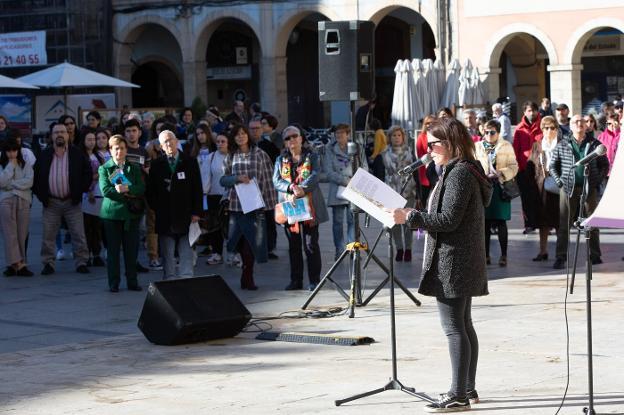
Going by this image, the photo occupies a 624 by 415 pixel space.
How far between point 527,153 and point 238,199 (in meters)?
4.95

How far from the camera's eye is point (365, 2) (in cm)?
3778

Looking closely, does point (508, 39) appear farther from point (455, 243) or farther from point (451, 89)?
point (455, 243)

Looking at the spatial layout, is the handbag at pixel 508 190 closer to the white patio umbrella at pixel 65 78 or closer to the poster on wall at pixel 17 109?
the white patio umbrella at pixel 65 78

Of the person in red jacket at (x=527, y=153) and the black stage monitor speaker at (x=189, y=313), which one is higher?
the person in red jacket at (x=527, y=153)

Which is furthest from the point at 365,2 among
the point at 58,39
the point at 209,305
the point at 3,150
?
the point at 209,305

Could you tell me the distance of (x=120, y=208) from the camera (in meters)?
14.7

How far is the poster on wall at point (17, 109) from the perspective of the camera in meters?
38.2

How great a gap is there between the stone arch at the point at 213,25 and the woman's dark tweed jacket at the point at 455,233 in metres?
32.2

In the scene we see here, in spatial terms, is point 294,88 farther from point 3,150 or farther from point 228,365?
point 228,365

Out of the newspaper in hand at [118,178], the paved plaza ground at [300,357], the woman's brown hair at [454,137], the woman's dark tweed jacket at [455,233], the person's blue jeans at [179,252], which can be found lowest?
the paved plaza ground at [300,357]

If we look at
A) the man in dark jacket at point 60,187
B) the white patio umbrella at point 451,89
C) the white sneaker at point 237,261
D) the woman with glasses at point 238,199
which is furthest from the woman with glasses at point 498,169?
the white patio umbrella at point 451,89

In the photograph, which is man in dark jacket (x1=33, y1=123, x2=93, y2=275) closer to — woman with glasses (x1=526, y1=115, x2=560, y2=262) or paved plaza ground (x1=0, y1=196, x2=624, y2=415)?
paved plaza ground (x1=0, y1=196, x2=624, y2=415)

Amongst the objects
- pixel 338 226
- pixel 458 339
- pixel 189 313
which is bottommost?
pixel 189 313

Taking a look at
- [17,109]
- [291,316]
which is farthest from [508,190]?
[17,109]
